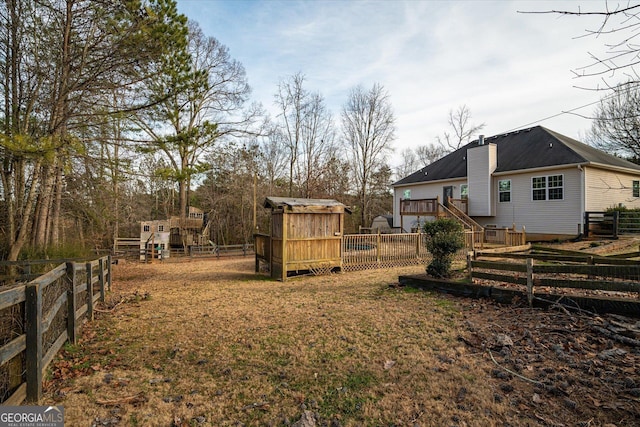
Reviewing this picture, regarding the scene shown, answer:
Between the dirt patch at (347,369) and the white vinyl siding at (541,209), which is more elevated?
the white vinyl siding at (541,209)

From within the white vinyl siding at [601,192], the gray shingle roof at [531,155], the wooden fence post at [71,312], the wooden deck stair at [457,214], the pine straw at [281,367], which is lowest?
the pine straw at [281,367]

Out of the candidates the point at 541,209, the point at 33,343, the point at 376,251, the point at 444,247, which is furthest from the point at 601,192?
the point at 33,343

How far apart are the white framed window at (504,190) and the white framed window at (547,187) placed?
1.56 metres

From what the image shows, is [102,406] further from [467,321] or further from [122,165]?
[122,165]

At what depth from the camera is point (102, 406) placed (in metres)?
3.26

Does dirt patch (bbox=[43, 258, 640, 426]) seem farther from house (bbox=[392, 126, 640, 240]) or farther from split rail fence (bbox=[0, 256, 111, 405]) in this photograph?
house (bbox=[392, 126, 640, 240])

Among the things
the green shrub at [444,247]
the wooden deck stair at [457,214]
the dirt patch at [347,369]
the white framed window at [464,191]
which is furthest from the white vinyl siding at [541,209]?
the dirt patch at [347,369]

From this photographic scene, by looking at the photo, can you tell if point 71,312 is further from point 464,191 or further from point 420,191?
point 420,191

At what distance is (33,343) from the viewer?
3.32 m

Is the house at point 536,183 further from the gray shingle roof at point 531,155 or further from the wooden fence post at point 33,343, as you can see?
the wooden fence post at point 33,343

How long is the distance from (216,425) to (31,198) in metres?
9.47

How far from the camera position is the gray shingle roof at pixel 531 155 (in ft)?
61.1

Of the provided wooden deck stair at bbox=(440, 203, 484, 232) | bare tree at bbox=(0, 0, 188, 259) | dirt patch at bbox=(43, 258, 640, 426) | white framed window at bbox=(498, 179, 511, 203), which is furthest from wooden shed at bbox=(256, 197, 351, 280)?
white framed window at bbox=(498, 179, 511, 203)

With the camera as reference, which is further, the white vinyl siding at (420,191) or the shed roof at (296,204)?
the white vinyl siding at (420,191)
